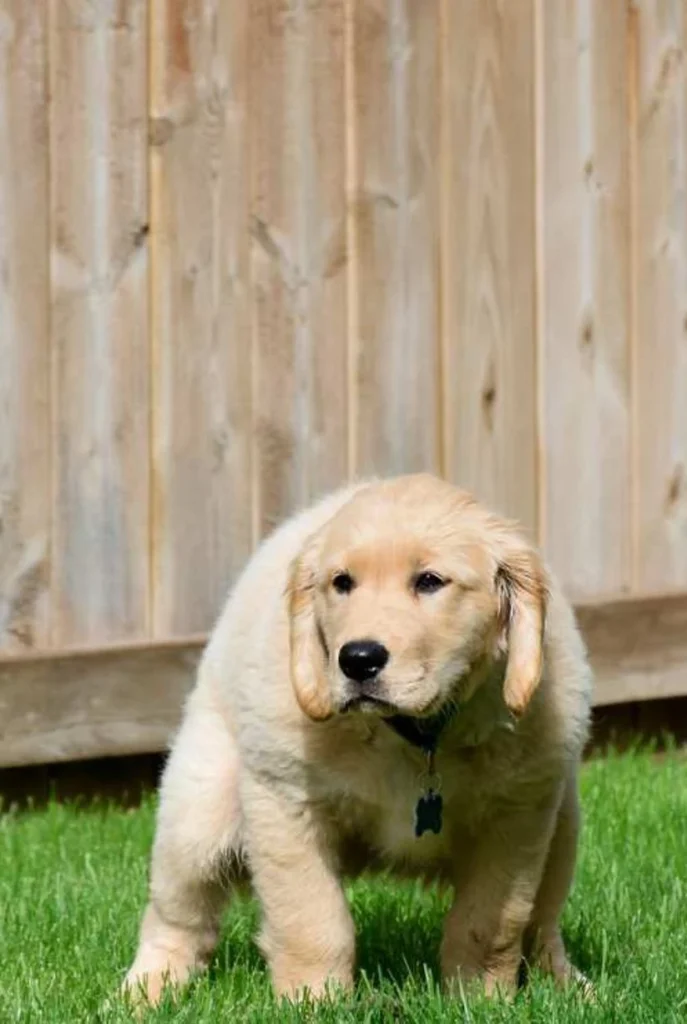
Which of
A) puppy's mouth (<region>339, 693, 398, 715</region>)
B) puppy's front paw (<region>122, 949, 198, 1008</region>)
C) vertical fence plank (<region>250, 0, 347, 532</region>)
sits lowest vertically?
puppy's front paw (<region>122, 949, 198, 1008</region>)

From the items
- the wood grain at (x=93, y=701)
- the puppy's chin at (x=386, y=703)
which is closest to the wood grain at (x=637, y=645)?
the wood grain at (x=93, y=701)

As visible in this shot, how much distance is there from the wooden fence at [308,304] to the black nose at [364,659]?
2.42m

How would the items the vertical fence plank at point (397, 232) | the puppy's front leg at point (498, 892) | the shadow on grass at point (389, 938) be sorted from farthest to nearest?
the vertical fence plank at point (397, 232) → the shadow on grass at point (389, 938) → the puppy's front leg at point (498, 892)

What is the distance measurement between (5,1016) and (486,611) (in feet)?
3.75

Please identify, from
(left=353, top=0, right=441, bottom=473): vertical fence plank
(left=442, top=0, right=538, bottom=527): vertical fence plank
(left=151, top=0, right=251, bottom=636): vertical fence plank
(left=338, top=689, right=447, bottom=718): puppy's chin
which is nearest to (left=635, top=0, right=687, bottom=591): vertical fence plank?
(left=442, top=0, right=538, bottom=527): vertical fence plank

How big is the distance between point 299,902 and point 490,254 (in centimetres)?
316

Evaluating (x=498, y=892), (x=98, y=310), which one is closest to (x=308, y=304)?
(x=98, y=310)

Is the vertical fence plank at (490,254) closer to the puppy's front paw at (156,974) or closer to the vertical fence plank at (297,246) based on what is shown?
the vertical fence plank at (297,246)

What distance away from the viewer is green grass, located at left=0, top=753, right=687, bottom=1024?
407cm

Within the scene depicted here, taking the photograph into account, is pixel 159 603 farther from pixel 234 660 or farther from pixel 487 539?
pixel 487 539

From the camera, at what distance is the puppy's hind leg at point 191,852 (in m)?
4.69

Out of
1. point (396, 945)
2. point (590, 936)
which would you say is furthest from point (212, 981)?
point (590, 936)

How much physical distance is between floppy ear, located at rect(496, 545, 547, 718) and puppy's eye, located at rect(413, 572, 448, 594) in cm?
16

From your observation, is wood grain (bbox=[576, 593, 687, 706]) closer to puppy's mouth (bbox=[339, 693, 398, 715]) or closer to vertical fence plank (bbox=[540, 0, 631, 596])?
vertical fence plank (bbox=[540, 0, 631, 596])
